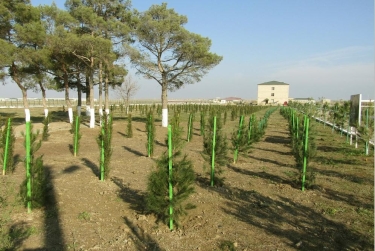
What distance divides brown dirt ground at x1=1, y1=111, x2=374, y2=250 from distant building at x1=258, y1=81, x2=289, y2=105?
77.9m

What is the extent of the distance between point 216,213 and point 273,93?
8273cm

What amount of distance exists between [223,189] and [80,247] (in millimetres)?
3180

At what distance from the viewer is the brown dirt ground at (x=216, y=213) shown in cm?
384

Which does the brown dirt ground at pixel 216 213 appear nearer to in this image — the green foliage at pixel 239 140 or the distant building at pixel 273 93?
the green foliage at pixel 239 140

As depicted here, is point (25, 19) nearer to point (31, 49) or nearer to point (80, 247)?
point (31, 49)

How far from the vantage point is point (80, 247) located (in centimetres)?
368

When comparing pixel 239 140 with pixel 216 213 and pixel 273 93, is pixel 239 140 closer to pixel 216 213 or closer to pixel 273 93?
pixel 216 213

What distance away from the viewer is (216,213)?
4797mm

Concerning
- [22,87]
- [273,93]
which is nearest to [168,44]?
[22,87]

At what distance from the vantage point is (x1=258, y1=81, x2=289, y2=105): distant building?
82.9 meters

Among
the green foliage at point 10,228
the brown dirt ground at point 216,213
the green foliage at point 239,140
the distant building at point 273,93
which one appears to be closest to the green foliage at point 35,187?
the brown dirt ground at point 216,213

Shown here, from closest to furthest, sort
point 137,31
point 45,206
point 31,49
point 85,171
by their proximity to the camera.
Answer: point 45,206
point 85,171
point 31,49
point 137,31

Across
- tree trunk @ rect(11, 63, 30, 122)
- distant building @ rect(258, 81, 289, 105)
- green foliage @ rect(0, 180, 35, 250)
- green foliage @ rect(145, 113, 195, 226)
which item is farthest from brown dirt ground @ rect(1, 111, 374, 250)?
distant building @ rect(258, 81, 289, 105)

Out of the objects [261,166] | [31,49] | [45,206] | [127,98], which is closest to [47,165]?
[45,206]
